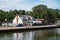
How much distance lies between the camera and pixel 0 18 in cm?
11088

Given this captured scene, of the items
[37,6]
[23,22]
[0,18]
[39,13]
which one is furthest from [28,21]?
[37,6]

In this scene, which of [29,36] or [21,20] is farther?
[21,20]

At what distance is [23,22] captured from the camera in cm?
9944

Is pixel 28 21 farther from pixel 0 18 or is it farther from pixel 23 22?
pixel 0 18

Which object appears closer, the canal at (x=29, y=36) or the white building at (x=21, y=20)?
the canal at (x=29, y=36)

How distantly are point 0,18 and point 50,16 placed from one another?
33632 millimetres

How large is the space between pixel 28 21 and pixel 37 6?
4270cm

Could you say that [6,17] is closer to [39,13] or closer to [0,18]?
[0,18]

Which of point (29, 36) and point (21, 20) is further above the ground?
point (21, 20)

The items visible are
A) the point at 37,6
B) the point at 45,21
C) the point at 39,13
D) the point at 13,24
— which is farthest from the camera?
the point at 37,6

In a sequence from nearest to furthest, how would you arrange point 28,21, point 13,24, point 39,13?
point 13,24 < point 28,21 < point 39,13

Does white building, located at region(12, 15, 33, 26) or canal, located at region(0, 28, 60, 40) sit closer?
canal, located at region(0, 28, 60, 40)

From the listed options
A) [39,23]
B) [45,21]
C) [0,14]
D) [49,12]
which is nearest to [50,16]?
[49,12]

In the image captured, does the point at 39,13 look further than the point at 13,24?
Yes
